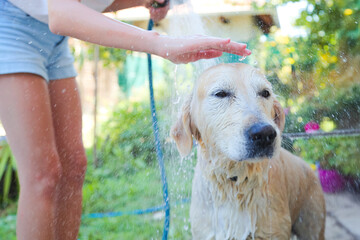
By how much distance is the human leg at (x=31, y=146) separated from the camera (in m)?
1.84

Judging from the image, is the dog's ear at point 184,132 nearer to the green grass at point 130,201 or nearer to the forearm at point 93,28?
the forearm at point 93,28

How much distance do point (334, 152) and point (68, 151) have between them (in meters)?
2.78

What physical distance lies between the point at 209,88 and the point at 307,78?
242cm

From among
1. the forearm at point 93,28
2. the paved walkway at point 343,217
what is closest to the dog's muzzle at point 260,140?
the forearm at point 93,28

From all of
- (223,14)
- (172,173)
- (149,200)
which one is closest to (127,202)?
(149,200)

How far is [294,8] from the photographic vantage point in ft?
12.9

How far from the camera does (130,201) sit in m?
4.11

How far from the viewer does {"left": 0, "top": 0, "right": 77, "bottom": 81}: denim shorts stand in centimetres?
183

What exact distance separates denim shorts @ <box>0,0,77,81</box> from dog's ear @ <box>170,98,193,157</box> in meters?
0.84

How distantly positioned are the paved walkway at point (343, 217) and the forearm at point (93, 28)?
7.32 ft

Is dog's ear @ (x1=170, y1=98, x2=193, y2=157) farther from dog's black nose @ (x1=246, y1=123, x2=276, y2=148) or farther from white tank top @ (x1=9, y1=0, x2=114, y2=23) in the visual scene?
white tank top @ (x1=9, y1=0, x2=114, y2=23)

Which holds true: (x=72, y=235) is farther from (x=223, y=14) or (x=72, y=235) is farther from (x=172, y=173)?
(x=223, y=14)

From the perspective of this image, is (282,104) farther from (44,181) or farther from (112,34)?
(44,181)

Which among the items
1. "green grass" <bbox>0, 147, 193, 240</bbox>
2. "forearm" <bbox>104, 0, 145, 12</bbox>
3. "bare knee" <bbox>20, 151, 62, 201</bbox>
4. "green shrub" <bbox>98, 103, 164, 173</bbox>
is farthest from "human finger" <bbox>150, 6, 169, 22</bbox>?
"green shrub" <bbox>98, 103, 164, 173</bbox>
